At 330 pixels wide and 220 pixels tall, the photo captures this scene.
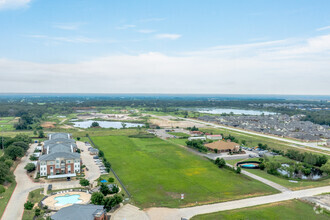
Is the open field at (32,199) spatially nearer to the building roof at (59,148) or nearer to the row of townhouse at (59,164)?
the row of townhouse at (59,164)

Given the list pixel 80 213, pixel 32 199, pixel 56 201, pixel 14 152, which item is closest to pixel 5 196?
pixel 32 199

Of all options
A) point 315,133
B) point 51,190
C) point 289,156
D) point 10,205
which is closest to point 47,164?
point 51,190

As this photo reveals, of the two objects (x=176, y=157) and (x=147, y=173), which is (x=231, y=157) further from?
(x=147, y=173)

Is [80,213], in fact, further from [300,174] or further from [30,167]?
[300,174]

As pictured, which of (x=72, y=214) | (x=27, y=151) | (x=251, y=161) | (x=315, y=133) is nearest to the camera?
(x=72, y=214)

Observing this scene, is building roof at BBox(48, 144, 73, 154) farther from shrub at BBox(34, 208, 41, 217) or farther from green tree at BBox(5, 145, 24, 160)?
shrub at BBox(34, 208, 41, 217)

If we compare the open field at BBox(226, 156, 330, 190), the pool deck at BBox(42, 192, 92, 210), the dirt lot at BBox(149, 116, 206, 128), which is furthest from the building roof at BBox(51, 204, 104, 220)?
the dirt lot at BBox(149, 116, 206, 128)
